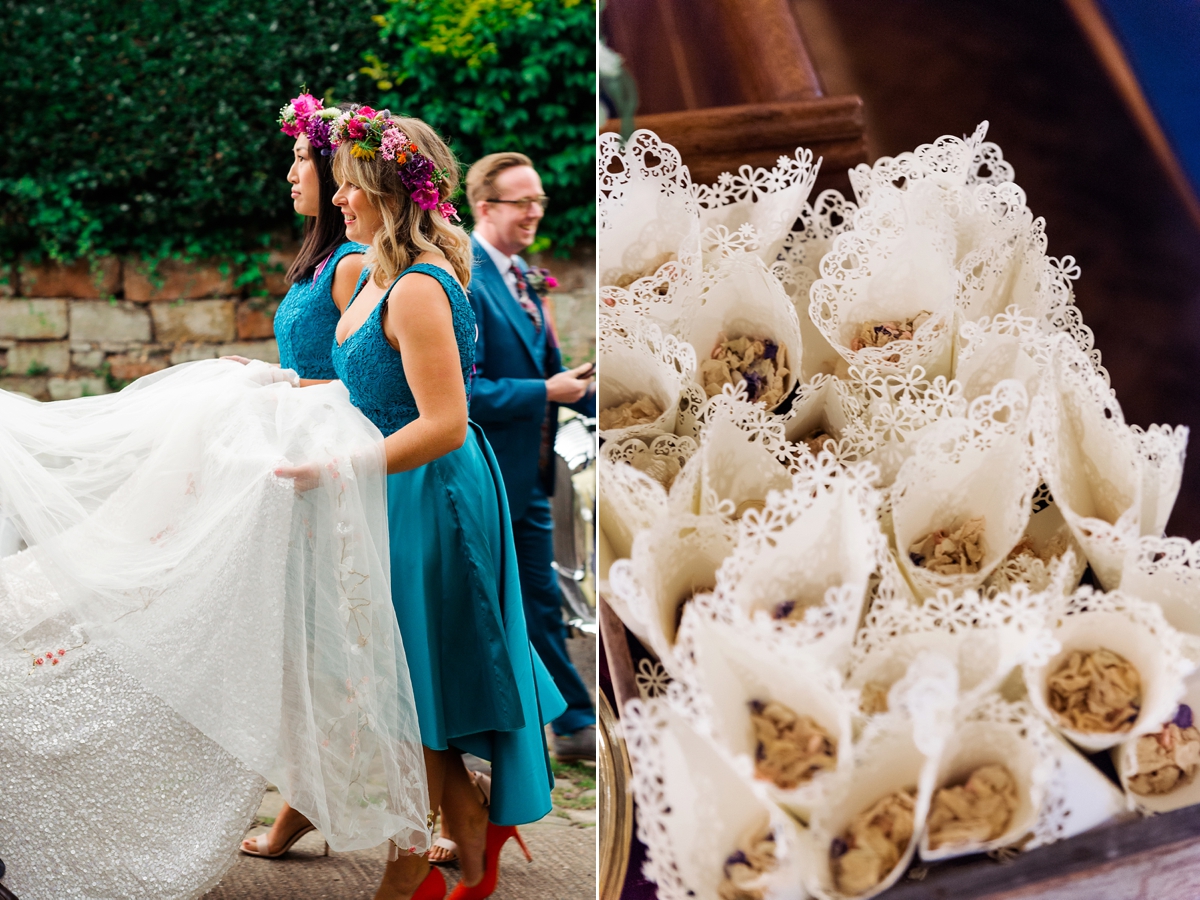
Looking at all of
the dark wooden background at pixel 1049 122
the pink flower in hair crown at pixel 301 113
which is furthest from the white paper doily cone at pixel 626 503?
the pink flower in hair crown at pixel 301 113

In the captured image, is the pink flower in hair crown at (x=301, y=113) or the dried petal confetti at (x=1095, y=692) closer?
the dried petal confetti at (x=1095, y=692)

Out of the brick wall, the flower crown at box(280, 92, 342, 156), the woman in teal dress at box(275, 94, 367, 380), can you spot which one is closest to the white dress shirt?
the woman in teal dress at box(275, 94, 367, 380)

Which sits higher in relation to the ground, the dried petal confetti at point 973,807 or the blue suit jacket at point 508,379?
the blue suit jacket at point 508,379

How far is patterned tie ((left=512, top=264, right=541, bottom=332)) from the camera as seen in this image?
289 cm

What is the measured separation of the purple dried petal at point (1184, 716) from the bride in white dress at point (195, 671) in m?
1.17

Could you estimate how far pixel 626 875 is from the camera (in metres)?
1.25

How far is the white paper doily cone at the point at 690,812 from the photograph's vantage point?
3.73 feet

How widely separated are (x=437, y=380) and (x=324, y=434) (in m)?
0.23

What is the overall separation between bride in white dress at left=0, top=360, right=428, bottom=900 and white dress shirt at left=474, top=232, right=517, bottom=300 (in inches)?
51.6

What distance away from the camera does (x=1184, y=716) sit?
1210mm

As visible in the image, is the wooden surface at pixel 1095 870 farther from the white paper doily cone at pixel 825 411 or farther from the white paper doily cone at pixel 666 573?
the white paper doily cone at pixel 825 411

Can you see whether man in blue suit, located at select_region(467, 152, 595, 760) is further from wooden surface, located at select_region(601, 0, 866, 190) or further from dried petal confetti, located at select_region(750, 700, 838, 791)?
dried petal confetti, located at select_region(750, 700, 838, 791)

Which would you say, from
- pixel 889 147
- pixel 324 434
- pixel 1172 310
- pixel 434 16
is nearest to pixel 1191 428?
pixel 1172 310

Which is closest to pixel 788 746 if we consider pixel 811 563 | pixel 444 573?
pixel 811 563
